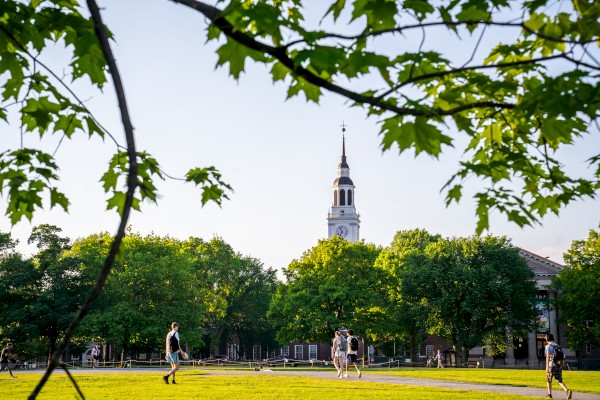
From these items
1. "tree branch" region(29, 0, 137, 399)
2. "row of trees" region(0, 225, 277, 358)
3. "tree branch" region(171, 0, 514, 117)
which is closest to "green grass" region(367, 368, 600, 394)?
"tree branch" region(171, 0, 514, 117)

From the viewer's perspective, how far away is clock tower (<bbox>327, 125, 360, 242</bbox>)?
128 m

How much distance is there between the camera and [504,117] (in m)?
5.62

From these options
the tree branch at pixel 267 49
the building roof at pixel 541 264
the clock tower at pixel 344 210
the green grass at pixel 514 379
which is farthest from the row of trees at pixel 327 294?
the clock tower at pixel 344 210

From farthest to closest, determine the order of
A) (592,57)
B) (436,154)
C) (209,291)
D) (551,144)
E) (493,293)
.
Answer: (209,291)
(493,293)
(551,144)
(436,154)
(592,57)

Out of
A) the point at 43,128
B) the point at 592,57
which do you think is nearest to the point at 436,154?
the point at 592,57

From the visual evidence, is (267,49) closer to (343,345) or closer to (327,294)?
(343,345)

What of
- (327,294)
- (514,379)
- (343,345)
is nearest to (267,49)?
(343,345)

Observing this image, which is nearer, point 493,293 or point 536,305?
point 493,293

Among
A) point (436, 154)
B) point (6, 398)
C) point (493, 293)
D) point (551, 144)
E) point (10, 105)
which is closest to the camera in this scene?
point (436, 154)

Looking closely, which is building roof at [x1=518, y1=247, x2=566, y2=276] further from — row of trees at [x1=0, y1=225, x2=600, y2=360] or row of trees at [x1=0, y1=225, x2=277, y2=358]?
row of trees at [x1=0, y1=225, x2=277, y2=358]

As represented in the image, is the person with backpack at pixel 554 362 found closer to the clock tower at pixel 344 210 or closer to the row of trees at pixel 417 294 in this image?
the row of trees at pixel 417 294

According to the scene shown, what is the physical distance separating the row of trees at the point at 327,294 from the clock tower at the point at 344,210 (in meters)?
60.5

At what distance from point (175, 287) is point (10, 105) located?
196ft

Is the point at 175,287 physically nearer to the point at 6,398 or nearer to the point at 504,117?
the point at 6,398
